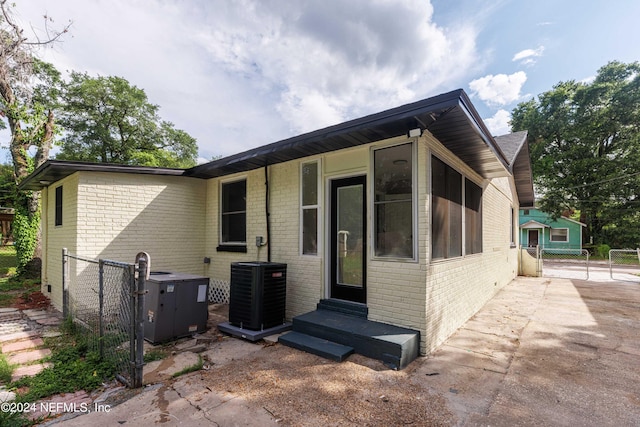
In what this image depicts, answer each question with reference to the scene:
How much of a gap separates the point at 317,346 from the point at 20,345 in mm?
4237

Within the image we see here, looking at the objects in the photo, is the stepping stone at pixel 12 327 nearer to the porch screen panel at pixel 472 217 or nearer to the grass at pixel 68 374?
the grass at pixel 68 374

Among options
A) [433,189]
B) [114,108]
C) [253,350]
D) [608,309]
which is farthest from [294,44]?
[114,108]

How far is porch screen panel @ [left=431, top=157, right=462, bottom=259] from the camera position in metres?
4.22

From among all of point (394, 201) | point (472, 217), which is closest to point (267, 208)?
point (394, 201)

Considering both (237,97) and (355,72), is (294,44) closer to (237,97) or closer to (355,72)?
(355,72)

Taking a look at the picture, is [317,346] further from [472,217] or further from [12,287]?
[12,287]

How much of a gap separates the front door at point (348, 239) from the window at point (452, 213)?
1043 mm

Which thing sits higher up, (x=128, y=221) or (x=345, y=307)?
(x=128, y=221)

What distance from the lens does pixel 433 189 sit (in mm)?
4195

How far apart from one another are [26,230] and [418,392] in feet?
41.6

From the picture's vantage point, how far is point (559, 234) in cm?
2466

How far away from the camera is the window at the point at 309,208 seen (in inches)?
200

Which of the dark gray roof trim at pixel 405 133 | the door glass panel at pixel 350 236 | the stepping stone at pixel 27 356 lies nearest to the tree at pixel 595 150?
the dark gray roof trim at pixel 405 133

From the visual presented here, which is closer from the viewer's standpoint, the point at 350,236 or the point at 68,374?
the point at 68,374
